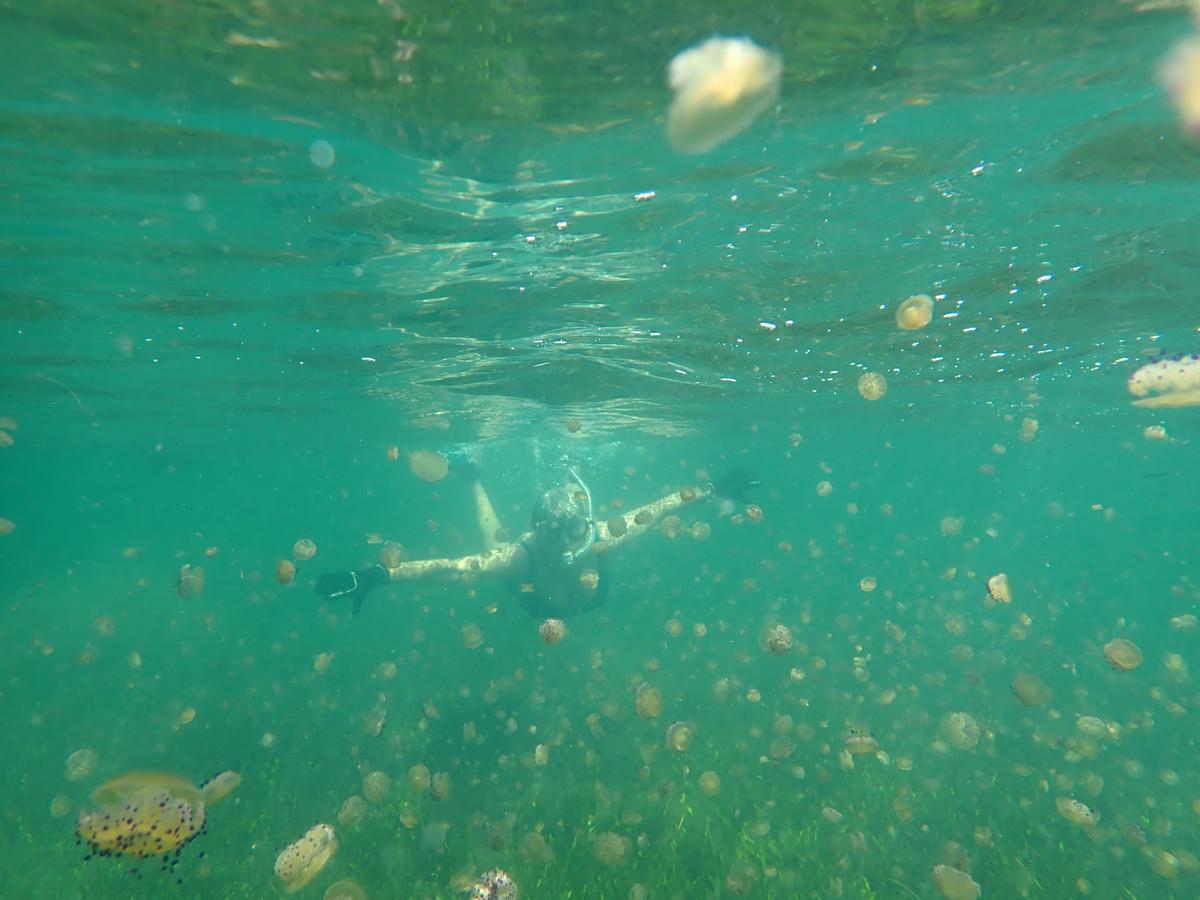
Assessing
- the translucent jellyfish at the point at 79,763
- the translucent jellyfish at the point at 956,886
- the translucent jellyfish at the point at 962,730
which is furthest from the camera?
the translucent jellyfish at the point at 79,763

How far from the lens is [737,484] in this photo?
56.1ft

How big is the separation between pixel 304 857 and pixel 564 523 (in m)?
8.24

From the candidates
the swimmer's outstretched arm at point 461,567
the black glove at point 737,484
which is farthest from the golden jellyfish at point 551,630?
the black glove at point 737,484

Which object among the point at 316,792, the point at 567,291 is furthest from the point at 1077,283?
the point at 316,792

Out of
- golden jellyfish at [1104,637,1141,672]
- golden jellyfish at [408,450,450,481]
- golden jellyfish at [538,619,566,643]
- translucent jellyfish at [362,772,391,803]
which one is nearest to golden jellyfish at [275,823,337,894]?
translucent jellyfish at [362,772,391,803]

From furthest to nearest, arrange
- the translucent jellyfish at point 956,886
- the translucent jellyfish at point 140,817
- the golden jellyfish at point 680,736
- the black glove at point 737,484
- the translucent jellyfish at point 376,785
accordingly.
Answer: the black glove at point 737,484
the translucent jellyfish at point 376,785
the golden jellyfish at point 680,736
the translucent jellyfish at point 956,886
the translucent jellyfish at point 140,817

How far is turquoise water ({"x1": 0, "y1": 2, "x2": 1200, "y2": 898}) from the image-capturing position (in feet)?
23.1

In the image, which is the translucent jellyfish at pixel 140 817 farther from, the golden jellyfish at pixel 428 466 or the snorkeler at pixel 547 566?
the golden jellyfish at pixel 428 466

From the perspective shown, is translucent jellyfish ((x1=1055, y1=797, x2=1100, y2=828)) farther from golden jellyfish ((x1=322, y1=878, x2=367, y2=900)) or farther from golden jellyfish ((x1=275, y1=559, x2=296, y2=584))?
golden jellyfish ((x1=275, y1=559, x2=296, y2=584))

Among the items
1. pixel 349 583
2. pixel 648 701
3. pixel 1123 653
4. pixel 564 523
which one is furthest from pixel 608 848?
pixel 349 583

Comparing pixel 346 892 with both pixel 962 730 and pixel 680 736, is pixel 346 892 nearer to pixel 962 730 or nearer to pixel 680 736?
pixel 680 736

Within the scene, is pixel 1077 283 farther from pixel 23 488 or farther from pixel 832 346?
pixel 23 488

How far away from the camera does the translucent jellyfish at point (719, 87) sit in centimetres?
541

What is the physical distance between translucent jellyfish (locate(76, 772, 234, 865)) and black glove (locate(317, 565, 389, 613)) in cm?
838
